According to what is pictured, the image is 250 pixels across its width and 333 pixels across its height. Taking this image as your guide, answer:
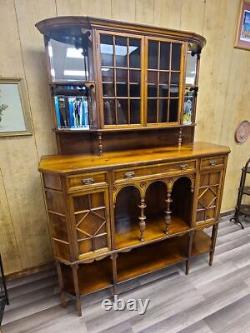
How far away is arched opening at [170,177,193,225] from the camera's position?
1.89 metres

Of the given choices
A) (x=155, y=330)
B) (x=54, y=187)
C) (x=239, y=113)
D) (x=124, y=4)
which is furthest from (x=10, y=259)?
(x=239, y=113)

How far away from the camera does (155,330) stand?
1.50 m

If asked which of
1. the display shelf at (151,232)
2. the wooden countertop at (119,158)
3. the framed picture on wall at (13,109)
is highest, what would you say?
the framed picture on wall at (13,109)

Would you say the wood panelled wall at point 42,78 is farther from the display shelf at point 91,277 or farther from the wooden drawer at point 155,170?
the wooden drawer at point 155,170

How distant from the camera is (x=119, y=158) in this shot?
1.56 m

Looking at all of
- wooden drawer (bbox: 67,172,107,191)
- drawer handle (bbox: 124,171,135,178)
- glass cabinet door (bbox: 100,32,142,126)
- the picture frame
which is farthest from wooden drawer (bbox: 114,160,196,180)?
the picture frame

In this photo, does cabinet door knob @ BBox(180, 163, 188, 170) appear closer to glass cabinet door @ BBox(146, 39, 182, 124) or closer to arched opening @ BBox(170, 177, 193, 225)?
arched opening @ BBox(170, 177, 193, 225)

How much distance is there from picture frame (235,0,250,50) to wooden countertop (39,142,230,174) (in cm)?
139

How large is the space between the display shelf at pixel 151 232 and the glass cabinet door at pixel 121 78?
94cm

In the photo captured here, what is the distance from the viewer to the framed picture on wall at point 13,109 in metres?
1.58

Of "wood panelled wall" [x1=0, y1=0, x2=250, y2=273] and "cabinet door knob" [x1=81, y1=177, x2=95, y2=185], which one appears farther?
"wood panelled wall" [x1=0, y1=0, x2=250, y2=273]

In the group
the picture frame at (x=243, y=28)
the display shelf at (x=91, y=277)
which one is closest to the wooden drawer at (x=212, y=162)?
the display shelf at (x=91, y=277)

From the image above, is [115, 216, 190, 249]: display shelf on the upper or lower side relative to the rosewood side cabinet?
lower

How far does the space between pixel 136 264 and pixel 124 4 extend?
229 cm
